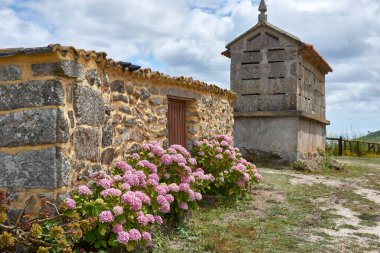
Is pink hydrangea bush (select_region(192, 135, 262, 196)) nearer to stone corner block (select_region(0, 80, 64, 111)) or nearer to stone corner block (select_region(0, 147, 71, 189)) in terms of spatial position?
stone corner block (select_region(0, 147, 71, 189))

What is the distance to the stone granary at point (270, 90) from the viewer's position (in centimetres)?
1341

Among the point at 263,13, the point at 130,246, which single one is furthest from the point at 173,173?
the point at 263,13

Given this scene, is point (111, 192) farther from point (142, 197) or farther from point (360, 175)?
point (360, 175)

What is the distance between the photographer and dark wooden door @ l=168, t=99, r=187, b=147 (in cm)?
798

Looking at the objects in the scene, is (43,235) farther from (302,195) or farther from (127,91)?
(302,195)

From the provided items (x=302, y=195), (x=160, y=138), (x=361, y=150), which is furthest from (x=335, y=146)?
(x=160, y=138)

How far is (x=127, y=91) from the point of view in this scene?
6.24 m

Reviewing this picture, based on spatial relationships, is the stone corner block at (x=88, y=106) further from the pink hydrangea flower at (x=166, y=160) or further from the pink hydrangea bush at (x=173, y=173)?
the pink hydrangea flower at (x=166, y=160)

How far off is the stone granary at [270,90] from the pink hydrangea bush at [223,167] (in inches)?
209

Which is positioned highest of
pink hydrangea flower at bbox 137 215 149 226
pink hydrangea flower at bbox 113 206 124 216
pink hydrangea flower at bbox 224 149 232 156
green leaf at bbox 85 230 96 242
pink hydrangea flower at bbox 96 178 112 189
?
pink hydrangea flower at bbox 224 149 232 156

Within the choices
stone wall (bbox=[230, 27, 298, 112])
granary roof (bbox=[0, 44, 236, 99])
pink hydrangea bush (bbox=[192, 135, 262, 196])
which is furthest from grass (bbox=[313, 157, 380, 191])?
granary roof (bbox=[0, 44, 236, 99])

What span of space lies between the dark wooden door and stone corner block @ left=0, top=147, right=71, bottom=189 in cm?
354

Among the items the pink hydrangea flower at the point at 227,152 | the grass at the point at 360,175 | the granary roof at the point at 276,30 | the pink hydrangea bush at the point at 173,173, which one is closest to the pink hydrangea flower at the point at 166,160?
the pink hydrangea bush at the point at 173,173

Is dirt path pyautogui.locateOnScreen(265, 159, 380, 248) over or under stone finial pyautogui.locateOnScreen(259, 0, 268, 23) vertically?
under
